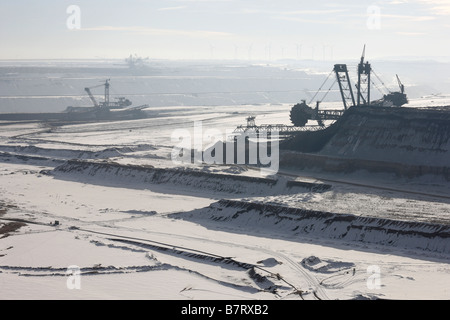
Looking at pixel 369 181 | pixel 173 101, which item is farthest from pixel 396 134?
pixel 173 101

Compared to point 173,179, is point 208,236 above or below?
below

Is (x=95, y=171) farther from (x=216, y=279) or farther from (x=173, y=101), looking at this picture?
(x=173, y=101)

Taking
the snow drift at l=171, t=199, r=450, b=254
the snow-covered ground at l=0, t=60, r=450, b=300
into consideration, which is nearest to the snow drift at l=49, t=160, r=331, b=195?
the snow-covered ground at l=0, t=60, r=450, b=300

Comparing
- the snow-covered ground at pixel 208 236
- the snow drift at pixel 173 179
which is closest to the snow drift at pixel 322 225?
the snow-covered ground at pixel 208 236

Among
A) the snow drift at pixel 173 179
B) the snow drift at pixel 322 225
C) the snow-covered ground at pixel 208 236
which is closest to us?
the snow-covered ground at pixel 208 236

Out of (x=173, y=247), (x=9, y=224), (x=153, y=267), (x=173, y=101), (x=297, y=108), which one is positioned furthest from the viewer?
(x=173, y=101)

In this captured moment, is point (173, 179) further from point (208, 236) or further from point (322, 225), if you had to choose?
point (322, 225)

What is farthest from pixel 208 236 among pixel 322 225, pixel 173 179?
pixel 173 179

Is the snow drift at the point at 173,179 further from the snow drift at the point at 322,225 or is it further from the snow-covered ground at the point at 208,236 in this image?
the snow drift at the point at 322,225
